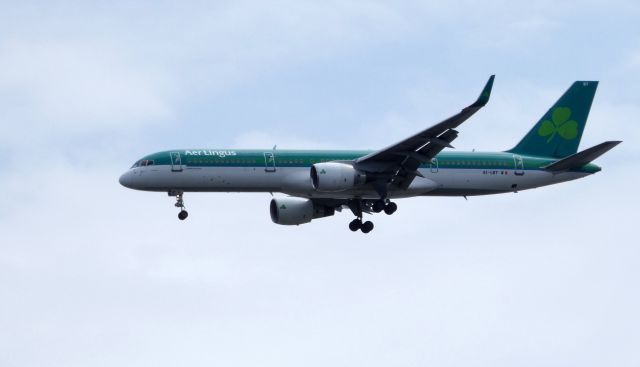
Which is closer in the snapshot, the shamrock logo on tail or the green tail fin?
the green tail fin

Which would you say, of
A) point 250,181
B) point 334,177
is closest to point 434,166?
point 334,177

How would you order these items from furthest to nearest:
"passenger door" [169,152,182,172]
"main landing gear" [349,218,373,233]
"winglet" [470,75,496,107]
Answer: "main landing gear" [349,218,373,233]
"passenger door" [169,152,182,172]
"winglet" [470,75,496,107]

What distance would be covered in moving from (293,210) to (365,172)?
8275 mm

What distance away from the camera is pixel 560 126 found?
83500 mm

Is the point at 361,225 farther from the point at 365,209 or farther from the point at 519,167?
the point at 519,167

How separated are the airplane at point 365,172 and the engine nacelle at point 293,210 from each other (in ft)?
0.19

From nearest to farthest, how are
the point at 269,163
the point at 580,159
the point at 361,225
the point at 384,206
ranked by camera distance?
the point at 269,163 → the point at 384,206 → the point at 580,159 → the point at 361,225

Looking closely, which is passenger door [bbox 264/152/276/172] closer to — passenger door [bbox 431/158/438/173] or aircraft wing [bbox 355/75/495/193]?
aircraft wing [bbox 355/75/495/193]

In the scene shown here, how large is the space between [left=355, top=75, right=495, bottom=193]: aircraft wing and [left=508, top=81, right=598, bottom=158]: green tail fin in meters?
9.51

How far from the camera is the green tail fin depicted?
8212 centimetres

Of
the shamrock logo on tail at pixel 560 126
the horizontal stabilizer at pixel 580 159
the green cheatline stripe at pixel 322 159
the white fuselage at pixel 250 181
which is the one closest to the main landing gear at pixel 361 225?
the white fuselage at pixel 250 181

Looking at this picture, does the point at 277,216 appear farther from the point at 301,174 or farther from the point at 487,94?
the point at 487,94

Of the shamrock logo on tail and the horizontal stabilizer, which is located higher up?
the shamrock logo on tail

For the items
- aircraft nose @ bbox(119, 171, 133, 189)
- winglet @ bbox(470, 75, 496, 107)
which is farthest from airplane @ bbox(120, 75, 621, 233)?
winglet @ bbox(470, 75, 496, 107)
